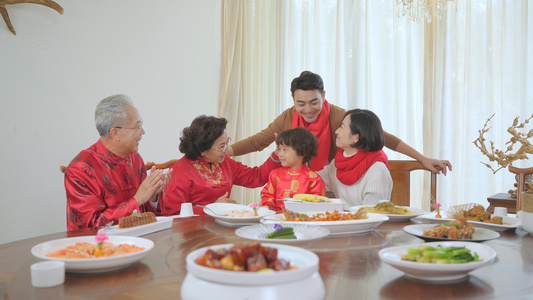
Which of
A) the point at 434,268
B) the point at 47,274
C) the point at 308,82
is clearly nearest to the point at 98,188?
the point at 47,274

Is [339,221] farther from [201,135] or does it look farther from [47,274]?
[201,135]

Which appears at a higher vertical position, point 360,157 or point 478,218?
point 360,157

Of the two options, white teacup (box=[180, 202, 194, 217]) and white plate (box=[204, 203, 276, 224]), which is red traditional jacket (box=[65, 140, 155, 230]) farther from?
white plate (box=[204, 203, 276, 224])

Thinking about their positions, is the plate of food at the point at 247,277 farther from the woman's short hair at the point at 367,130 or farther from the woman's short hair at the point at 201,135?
the woman's short hair at the point at 367,130

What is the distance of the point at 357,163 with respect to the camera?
109 inches

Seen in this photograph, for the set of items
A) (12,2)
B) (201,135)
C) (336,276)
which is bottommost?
(336,276)

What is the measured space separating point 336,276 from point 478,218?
3.23 ft

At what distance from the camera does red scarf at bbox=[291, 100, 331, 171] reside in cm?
317

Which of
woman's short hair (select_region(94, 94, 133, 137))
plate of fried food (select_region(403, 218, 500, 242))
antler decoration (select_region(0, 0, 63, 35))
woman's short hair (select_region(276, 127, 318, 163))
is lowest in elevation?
plate of fried food (select_region(403, 218, 500, 242))

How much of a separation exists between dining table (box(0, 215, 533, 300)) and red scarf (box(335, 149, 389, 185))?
1.20m

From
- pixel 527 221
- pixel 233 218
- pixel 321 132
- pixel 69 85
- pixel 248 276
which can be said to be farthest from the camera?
pixel 69 85

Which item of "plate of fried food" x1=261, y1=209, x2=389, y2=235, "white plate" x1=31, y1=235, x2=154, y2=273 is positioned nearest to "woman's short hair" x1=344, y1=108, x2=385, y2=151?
"plate of fried food" x1=261, y1=209, x2=389, y2=235

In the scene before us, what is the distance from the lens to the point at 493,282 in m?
1.06

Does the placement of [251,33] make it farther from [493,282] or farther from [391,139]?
[493,282]
